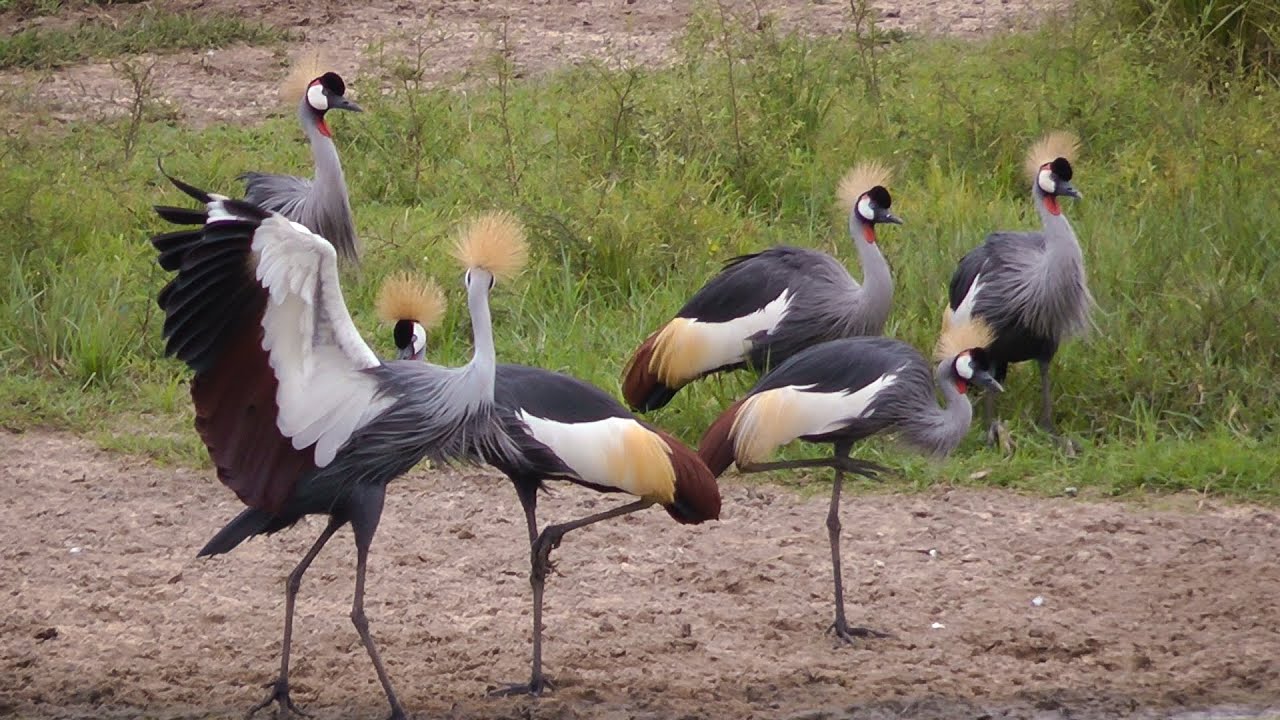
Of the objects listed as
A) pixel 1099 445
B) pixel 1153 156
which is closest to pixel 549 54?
pixel 1153 156

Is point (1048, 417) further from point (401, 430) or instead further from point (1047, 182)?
point (401, 430)

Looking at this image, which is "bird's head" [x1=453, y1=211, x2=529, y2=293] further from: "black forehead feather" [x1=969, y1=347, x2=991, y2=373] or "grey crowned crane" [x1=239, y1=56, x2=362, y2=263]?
"grey crowned crane" [x1=239, y1=56, x2=362, y2=263]

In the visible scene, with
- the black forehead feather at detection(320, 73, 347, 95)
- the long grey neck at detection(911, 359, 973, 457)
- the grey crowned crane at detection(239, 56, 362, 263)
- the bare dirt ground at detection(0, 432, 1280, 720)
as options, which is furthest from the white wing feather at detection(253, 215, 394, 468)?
the black forehead feather at detection(320, 73, 347, 95)

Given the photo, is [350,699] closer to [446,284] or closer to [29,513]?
[29,513]

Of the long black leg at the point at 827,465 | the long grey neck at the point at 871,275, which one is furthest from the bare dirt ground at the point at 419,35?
the long black leg at the point at 827,465

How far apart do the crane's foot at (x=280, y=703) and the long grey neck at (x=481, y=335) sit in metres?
0.70

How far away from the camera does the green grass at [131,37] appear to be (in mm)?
8094

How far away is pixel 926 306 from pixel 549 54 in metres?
3.21

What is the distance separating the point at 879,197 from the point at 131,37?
4.48 metres

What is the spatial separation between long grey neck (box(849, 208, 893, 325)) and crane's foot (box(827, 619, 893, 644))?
1.19 metres

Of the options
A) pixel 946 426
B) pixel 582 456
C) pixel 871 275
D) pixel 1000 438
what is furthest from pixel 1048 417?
pixel 582 456

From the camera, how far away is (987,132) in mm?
6738

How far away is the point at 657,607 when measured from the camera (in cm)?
421

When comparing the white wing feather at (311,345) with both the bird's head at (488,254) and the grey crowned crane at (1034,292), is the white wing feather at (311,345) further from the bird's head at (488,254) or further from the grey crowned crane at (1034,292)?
the grey crowned crane at (1034,292)
